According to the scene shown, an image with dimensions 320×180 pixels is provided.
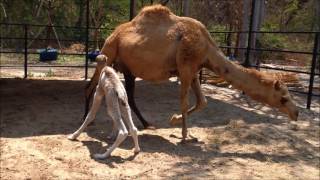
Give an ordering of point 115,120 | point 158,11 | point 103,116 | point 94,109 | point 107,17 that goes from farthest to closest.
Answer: point 107,17 → point 103,116 → point 158,11 → point 94,109 → point 115,120

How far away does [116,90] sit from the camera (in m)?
5.39

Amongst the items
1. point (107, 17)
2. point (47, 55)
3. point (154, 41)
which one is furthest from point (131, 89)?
point (107, 17)

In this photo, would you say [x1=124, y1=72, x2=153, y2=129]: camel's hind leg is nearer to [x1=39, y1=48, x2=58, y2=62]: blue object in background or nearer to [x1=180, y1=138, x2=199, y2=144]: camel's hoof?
[x1=180, y1=138, x2=199, y2=144]: camel's hoof

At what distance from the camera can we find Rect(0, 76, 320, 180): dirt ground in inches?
196

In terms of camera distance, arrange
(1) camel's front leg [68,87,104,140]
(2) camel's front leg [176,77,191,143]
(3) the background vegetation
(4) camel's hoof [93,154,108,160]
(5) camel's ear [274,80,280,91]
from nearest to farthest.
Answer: (4) camel's hoof [93,154,108,160], (1) camel's front leg [68,87,104,140], (5) camel's ear [274,80,280,91], (2) camel's front leg [176,77,191,143], (3) the background vegetation

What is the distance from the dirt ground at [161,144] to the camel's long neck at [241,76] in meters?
0.77

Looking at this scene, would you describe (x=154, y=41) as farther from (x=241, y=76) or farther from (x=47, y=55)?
(x=47, y=55)

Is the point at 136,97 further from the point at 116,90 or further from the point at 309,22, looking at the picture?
the point at 309,22

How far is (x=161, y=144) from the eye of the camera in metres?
6.01

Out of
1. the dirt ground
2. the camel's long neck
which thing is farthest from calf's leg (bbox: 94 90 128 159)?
the camel's long neck

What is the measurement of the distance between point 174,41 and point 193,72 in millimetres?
477

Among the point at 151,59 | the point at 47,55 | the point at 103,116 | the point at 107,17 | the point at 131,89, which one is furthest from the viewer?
the point at 107,17

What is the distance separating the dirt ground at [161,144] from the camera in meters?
4.99

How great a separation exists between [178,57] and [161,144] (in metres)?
1.15
